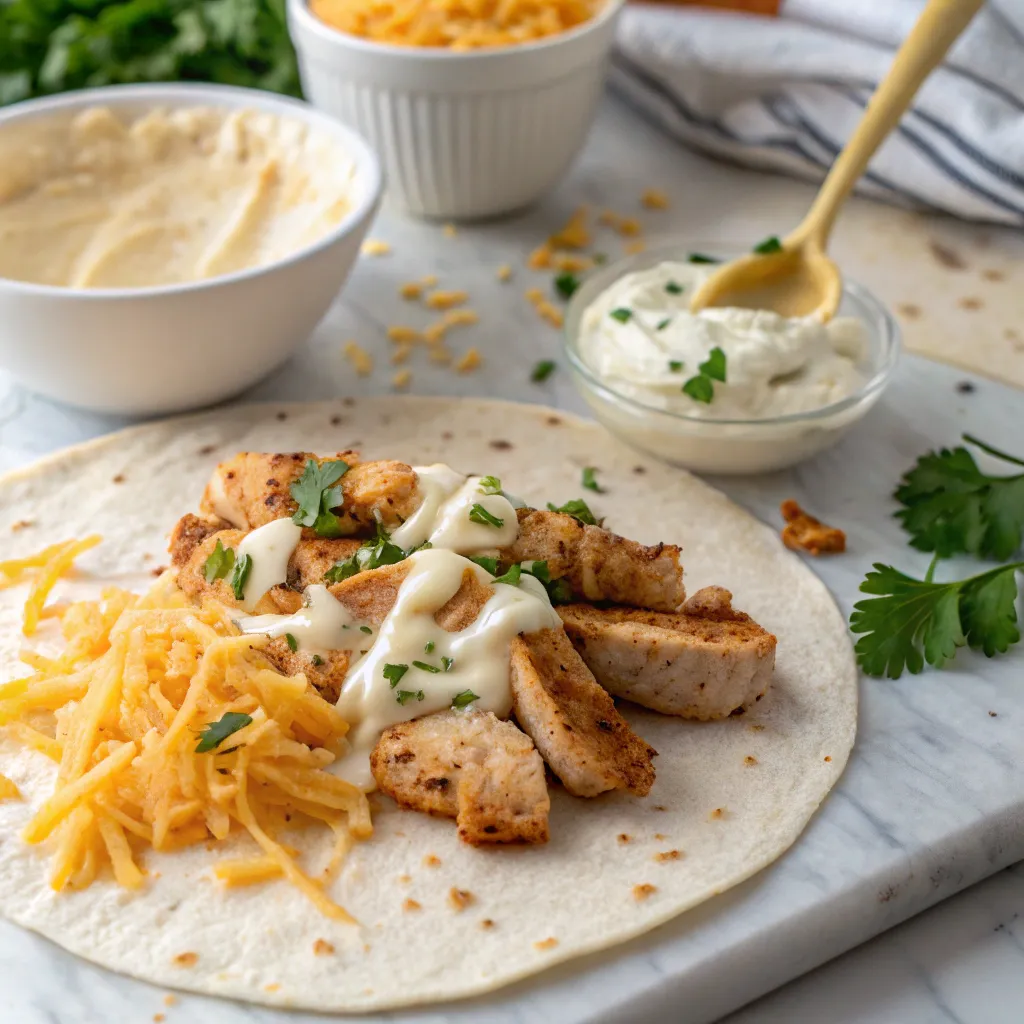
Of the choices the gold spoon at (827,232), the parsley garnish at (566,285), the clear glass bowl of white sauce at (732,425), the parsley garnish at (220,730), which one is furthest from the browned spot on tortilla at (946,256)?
the parsley garnish at (220,730)

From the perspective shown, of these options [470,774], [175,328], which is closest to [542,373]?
[175,328]

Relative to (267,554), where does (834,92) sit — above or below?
above

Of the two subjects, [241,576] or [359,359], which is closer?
[241,576]

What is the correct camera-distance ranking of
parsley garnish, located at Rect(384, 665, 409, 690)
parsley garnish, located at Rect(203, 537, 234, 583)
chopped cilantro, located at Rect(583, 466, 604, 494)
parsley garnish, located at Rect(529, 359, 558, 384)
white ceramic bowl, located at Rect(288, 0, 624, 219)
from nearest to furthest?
parsley garnish, located at Rect(384, 665, 409, 690) → parsley garnish, located at Rect(203, 537, 234, 583) → chopped cilantro, located at Rect(583, 466, 604, 494) → parsley garnish, located at Rect(529, 359, 558, 384) → white ceramic bowl, located at Rect(288, 0, 624, 219)

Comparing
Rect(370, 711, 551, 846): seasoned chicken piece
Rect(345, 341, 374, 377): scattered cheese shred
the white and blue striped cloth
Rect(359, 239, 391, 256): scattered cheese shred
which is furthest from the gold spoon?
Rect(370, 711, 551, 846): seasoned chicken piece

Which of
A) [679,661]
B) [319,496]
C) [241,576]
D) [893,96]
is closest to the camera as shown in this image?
[679,661]

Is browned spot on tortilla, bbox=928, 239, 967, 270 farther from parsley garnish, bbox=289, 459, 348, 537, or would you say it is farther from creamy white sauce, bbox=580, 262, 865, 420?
parsley garnish, bbox=289, 459, 348, 537

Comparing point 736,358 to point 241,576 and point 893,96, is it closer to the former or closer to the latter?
point 893,96

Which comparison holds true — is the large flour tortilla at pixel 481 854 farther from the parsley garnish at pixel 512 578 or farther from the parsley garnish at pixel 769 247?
the parsley garnish at pixel 769 247
